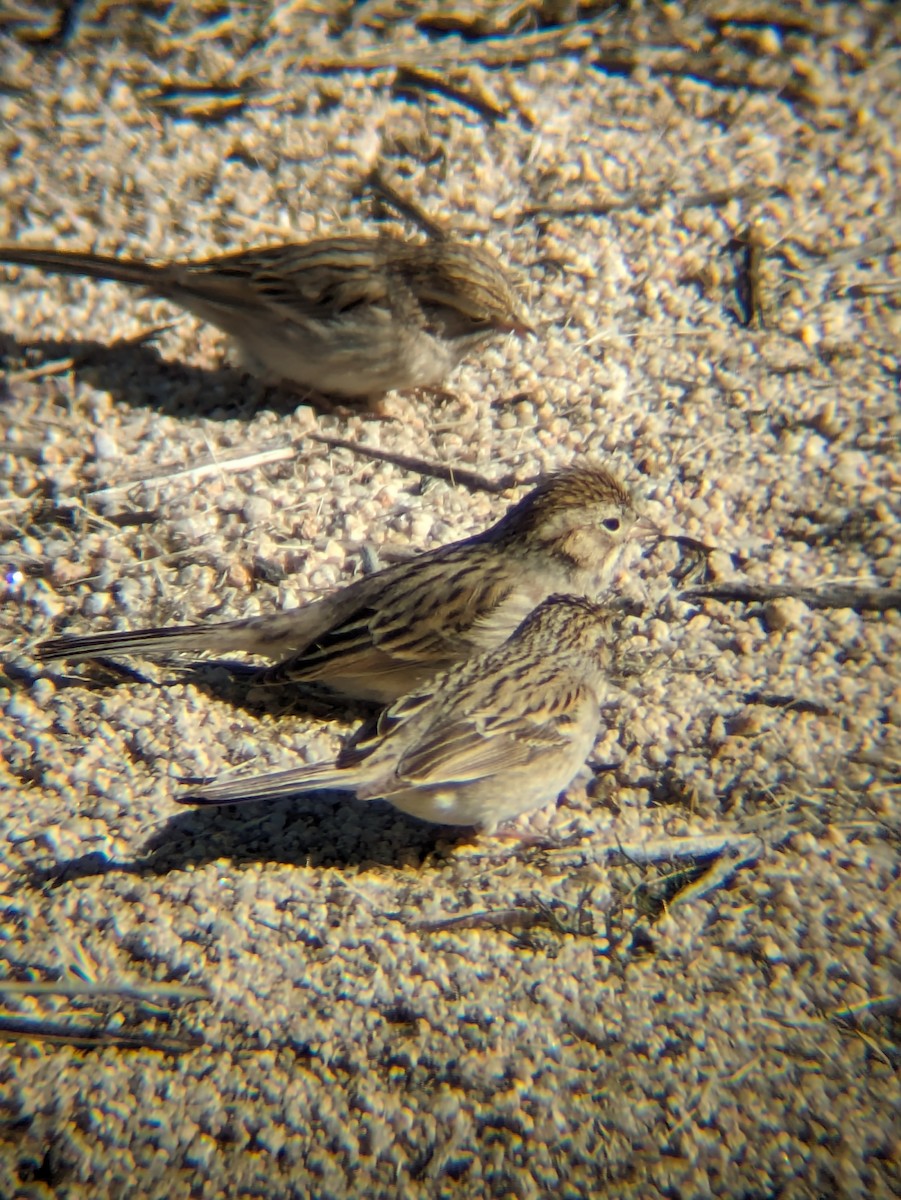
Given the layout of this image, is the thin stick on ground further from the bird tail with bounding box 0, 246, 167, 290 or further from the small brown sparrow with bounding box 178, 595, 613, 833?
the bird tail with bounding box 0, 246, 167, 290

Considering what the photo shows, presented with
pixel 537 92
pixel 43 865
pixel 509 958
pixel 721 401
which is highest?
pixel 537 92

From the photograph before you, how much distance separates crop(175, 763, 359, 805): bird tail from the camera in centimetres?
327

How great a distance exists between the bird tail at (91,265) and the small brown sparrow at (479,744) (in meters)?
2.40

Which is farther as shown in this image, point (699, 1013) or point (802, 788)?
point (802, 788)

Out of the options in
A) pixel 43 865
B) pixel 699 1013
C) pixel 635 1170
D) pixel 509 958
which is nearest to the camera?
pixel 635 1170

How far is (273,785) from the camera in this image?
332cm

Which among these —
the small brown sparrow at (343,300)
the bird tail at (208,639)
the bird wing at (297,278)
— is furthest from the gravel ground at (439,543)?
the bird wing at (297,278)

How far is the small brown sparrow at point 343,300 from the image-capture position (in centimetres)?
484

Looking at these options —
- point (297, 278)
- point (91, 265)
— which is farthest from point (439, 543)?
point (91, 265)

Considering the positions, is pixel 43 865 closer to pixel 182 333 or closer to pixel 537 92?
pixel 182 333

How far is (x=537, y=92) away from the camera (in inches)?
215

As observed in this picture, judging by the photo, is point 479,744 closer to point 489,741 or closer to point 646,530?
point 489,741

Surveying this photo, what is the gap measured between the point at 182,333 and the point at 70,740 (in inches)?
94.5

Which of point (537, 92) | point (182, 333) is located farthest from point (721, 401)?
point (182, 333)
